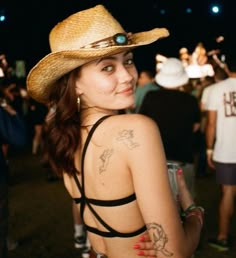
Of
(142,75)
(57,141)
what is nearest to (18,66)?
(142,75)

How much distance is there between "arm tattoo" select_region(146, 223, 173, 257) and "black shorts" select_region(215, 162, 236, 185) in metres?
2.96

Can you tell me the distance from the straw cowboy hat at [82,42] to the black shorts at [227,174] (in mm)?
2837

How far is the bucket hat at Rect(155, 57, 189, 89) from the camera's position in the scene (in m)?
4.47

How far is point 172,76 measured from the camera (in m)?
4.57

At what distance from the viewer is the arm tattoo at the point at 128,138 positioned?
142 centimetres

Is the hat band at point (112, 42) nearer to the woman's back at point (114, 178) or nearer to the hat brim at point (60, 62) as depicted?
the hat brim at point (60, 62)

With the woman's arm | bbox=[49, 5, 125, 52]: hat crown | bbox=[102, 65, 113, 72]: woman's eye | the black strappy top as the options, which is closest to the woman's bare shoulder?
the woman's arm

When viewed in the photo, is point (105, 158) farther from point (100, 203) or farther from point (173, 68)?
point (173, 68)

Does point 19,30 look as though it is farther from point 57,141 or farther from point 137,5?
point 57,141

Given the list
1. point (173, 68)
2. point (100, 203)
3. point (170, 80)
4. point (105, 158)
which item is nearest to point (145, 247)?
point (100, 203)

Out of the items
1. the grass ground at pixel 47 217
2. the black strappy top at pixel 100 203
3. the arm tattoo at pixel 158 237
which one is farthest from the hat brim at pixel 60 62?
the grass ground at pixel 47 217

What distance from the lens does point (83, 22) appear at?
5.52 ft

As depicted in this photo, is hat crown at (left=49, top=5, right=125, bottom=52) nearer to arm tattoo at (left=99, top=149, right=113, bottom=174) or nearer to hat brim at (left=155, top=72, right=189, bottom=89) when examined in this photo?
arm tattoo at (left=99, top=149, right=113, bottom=174)

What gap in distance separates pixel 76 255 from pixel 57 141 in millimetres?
2862
